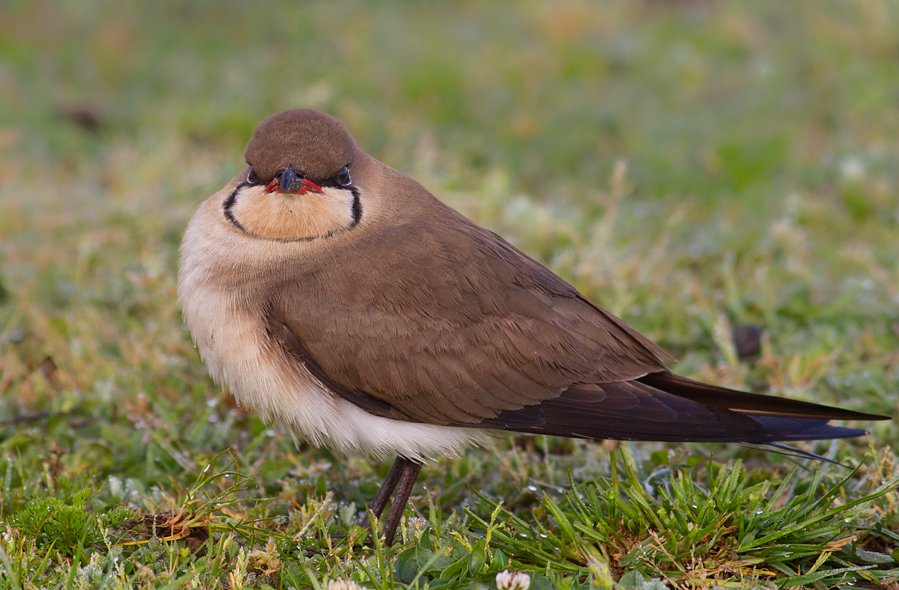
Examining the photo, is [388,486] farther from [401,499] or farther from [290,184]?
[290,184]

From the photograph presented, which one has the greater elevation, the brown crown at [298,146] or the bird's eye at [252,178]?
the brown crown at [298,146]

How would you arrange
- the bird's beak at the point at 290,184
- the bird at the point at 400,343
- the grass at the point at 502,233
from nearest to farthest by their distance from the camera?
the grass at the point at 502,233 → the bird at the point at 400,343 → the bird's beak at the point at 290,184

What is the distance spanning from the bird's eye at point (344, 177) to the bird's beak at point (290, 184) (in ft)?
0.39

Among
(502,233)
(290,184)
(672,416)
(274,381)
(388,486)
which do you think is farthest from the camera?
(502,233)

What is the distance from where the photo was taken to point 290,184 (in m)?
3.46

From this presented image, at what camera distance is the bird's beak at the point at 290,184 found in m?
3.45

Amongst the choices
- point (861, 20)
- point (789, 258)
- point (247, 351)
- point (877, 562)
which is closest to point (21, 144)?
point (247, 351)

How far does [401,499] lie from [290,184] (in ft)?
4.10

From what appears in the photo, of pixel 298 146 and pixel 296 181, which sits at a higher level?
pixel 298 146

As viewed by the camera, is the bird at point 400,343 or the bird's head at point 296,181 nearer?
the bird at point 400,343

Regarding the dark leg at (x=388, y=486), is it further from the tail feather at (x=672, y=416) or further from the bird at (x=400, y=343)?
the tail feather at (x=672, y=416)

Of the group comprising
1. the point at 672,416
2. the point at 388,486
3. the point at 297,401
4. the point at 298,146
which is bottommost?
the point at 388,486

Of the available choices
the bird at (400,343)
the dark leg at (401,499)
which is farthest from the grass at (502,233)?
the bird at (400,343)

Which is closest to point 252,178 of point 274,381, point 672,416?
point 274,381
